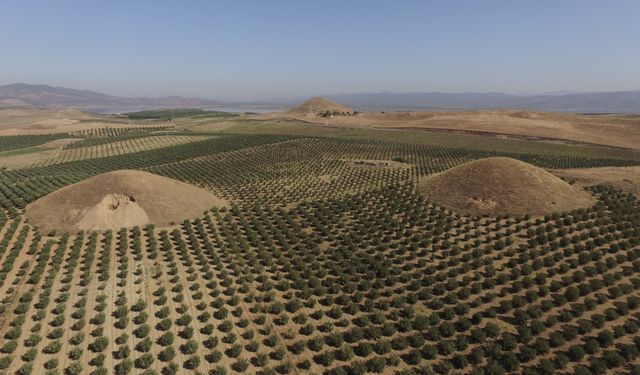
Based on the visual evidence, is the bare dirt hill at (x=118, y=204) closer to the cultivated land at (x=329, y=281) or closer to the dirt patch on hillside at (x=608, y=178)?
the cultivated land at (x=329, y=281)

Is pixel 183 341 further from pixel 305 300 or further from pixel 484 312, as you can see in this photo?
pixel 484 312

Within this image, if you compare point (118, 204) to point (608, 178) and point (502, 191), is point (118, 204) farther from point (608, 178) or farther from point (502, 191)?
point (608, 178)

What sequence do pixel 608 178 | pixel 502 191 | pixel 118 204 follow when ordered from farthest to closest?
pixel 608 178 < pixel 502 191 < pixel 118 204

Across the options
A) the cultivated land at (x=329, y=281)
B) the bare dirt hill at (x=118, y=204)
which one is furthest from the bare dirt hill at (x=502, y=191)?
the bare dirt hill at (x=118, y=204)

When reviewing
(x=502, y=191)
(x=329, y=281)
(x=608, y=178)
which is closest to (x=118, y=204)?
(x=329, y=281)

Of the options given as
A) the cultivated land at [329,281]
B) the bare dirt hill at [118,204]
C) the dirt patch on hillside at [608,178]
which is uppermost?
the dirt patch on hillside at [608,178]

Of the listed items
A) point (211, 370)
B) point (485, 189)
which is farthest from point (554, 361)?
point (485, 189)
